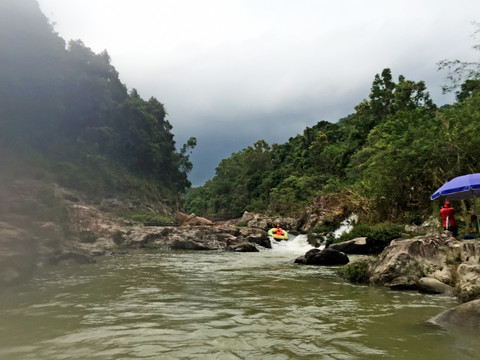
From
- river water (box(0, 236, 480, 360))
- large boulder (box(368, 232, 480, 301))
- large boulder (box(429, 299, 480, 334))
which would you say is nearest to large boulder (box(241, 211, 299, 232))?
river water (box(0, 236, 480, 360))

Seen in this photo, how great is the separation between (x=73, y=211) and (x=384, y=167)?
19.9 meters

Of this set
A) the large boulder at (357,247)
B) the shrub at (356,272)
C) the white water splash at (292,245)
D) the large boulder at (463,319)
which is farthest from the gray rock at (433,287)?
the white water splash at (292,245)

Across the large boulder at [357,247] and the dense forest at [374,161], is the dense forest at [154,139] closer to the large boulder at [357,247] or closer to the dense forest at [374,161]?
the dense forest at [374,161]

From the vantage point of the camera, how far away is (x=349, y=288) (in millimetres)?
8688

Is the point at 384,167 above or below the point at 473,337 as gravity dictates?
above

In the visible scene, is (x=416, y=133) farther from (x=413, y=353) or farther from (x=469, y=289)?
(x=413, y=353)

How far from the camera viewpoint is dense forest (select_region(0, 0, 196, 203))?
36688 mm

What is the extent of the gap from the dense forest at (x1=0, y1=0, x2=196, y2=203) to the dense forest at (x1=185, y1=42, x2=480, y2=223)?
724 inches

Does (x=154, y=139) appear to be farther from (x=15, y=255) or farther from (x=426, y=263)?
(x=426, y=263)

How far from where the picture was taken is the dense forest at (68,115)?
3669cm

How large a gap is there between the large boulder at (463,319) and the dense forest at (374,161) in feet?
Answer: 37.9

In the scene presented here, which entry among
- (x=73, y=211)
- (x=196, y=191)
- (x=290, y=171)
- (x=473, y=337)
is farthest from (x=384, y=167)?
(x=196, y=191)

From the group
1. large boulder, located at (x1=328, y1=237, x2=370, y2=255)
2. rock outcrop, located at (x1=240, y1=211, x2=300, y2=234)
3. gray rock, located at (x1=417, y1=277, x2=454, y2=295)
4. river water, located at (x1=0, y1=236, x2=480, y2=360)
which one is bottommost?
river water, located at (x1=0, y1=236, x2=480, y2=360)

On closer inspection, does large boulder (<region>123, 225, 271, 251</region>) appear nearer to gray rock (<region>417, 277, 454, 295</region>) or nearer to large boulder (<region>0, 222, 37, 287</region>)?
large boulder (<region>0, 222, 37, 287</region>)
